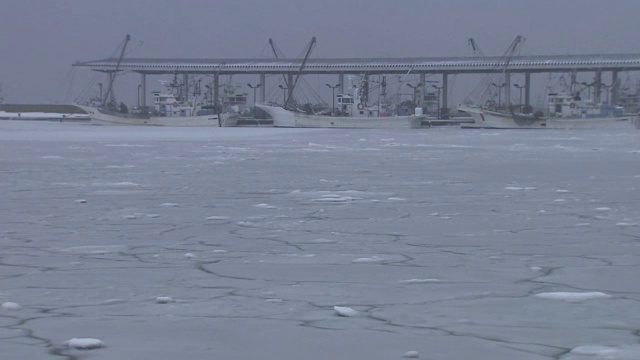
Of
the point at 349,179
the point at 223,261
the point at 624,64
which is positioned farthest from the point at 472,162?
the point at 624,64

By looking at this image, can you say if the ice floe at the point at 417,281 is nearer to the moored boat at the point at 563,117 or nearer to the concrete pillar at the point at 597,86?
the moored boat at the point at 563,117

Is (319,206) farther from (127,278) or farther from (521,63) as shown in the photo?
(521,63)

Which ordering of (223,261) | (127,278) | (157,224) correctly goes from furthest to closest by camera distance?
(157,224) → (223,261) → (127,278)

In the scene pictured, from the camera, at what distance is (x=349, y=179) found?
17.2m

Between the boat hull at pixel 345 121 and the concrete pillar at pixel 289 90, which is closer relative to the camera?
the boat hull at pixel 345 121

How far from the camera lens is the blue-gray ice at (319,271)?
5.14 m

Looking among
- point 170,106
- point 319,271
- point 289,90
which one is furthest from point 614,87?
point 319,271

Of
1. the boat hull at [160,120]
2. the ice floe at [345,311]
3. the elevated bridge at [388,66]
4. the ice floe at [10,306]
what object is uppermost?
the elevated bridge at [388,66]

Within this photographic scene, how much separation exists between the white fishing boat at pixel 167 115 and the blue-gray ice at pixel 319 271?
70246 mm

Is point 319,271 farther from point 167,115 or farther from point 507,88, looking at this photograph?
point 507,88

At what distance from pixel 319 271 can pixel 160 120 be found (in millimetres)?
82223

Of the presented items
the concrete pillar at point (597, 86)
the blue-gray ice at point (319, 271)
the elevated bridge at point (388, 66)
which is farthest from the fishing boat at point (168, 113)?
the blue-gray ice at point (319, 271)

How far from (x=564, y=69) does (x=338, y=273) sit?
90.4 meters

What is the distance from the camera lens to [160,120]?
289 feet
